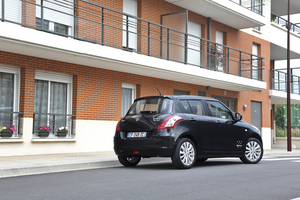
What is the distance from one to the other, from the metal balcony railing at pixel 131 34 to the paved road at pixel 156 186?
5.78 m

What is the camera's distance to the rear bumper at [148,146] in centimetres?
895

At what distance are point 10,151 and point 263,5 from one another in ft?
59.9

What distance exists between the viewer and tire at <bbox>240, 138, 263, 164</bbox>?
11.0m

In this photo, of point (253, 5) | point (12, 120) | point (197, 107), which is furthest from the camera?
point (253, 5)

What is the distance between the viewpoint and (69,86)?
1453cm

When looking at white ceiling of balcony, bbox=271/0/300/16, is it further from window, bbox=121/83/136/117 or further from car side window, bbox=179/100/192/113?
car side window, bbox=179/100/192/113

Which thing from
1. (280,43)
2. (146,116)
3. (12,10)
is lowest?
(146,116)

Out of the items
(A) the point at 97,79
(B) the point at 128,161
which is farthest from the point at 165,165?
(A) the point at 97,79

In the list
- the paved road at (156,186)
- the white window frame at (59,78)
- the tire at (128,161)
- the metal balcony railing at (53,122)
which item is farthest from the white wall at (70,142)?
the paved road at (156,186)

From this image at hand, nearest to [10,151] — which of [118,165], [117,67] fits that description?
[118,165]

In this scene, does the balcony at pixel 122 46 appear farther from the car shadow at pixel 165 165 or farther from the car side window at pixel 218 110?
the car side window at pixel 218 110

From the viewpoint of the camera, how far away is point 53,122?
13.9 m

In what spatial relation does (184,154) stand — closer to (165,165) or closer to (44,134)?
(165,165)

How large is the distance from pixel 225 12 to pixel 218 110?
1059 centimetres
